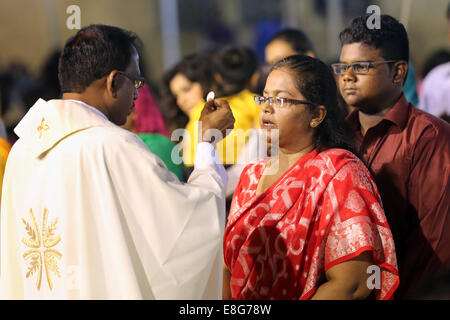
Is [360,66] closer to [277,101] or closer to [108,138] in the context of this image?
[277,101]

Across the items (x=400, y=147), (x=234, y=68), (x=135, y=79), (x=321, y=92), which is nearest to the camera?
(x=135, y=79)

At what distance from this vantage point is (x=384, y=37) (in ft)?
10.2

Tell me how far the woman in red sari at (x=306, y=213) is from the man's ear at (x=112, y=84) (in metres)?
0.62

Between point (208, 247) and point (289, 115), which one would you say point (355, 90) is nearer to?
point (289, 115)

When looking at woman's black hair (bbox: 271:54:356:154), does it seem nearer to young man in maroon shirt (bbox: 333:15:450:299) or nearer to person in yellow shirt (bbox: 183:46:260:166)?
young man in maroon shirt (bbox: 333:15:450:299)

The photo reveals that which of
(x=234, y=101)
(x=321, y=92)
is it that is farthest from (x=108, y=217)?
(x=234, y=101)

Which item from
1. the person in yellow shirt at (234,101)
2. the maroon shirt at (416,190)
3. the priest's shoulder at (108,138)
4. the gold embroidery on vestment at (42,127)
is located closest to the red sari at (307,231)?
Result: the maroon shirt at (416,190)

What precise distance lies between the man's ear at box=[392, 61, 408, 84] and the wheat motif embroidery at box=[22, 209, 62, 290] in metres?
1.65

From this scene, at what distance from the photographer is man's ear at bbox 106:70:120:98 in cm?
269

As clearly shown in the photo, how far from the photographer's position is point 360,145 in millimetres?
3182

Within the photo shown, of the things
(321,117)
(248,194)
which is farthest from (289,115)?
(248,194)

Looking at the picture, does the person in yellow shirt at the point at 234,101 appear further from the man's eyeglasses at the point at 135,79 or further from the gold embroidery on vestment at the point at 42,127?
the gold embroidery on vestment at the point at 42,127

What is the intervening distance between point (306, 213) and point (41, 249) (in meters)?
1.05
